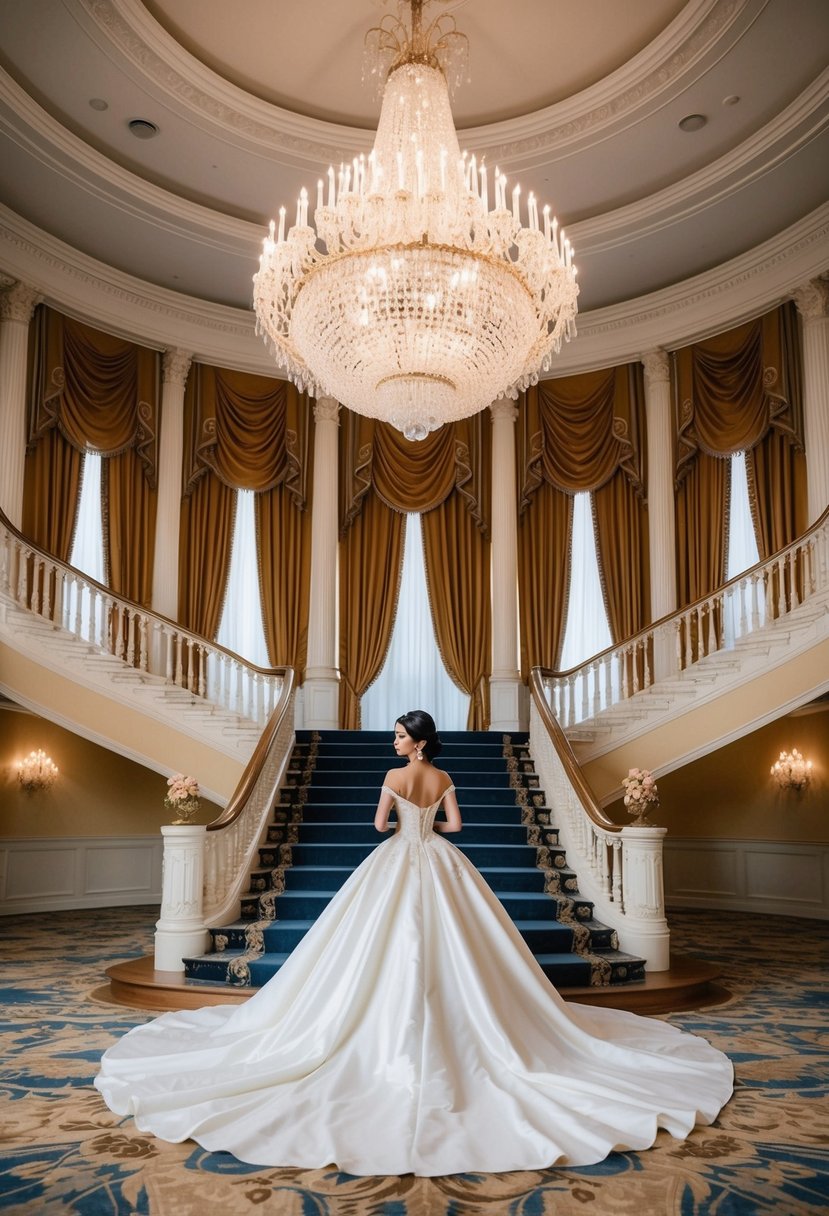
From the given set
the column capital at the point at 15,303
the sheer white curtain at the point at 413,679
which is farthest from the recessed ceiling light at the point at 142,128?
the sheer white curtain at the point at 413,679

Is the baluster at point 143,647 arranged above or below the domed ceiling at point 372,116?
below

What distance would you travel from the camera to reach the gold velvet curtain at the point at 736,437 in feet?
34.7

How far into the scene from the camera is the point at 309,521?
40.8ft

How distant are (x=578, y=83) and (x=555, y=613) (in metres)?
5.70

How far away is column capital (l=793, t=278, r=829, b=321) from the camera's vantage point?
10.2m

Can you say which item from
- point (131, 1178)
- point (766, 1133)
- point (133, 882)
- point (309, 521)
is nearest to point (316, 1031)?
point (131, 1178)

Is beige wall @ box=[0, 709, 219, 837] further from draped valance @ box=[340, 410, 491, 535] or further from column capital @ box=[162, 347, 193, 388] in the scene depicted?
column capital @ box=[162, 347, 193, 388]

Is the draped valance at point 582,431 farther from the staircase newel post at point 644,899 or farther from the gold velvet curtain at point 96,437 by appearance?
the staircase newel post at point 644,899

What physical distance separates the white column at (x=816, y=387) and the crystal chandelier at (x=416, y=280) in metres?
4.22

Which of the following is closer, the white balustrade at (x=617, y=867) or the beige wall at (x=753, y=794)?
the white balustrade at (x=617, y=867)

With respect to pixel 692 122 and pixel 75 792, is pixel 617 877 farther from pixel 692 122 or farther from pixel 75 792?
pixel 692 122

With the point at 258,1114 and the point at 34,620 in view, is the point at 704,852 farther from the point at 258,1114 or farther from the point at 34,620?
the point at 258,1114

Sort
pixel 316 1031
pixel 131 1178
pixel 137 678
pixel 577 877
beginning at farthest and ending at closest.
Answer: pixel 137 678
pixel 577 877
pixel 316 1031
pixel 131 1178

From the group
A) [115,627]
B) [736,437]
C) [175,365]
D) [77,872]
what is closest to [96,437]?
[175,365]
